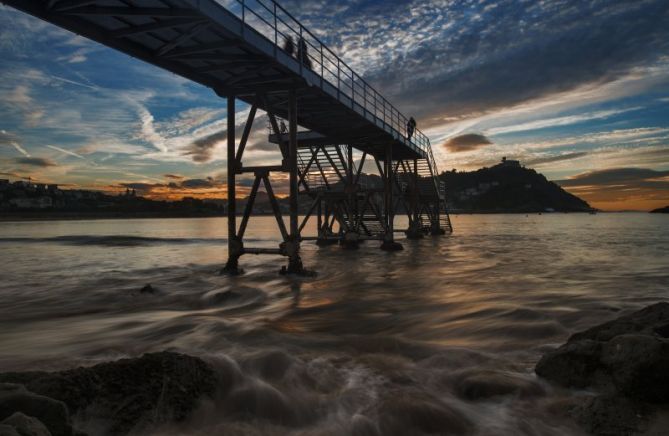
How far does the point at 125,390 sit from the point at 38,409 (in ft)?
3.41

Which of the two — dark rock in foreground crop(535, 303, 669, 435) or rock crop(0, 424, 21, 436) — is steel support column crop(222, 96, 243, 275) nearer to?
dark rock in foreground crop(535, 303, 669, 435)

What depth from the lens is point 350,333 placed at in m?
7.82

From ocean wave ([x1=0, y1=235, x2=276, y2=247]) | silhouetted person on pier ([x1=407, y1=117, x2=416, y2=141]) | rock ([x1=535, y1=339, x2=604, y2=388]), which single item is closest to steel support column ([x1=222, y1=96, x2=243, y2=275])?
rock ([x1=535, y1=339, x2=604, y2=388])

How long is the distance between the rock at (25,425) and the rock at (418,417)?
303 centimetres

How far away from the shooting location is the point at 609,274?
15.6 metres

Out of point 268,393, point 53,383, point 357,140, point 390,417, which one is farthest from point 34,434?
point 357,140

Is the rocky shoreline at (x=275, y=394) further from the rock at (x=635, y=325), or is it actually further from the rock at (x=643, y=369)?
the rock at (x=635, y=325)

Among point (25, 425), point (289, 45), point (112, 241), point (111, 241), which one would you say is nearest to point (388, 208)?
point (289, 45)

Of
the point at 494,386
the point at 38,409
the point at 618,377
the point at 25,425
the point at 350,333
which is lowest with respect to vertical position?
the point at 350,333

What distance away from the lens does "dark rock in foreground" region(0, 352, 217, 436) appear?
12.5 ft

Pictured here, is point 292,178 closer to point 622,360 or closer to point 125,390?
point 125,390

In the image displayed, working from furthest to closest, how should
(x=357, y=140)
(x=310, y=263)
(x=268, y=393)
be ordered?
(x=357, y=140) → (x=310, y=263) → (x=268, y=393)

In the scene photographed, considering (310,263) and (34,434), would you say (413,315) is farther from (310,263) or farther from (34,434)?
(310,263)

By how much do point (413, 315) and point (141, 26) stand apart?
9.11 m
